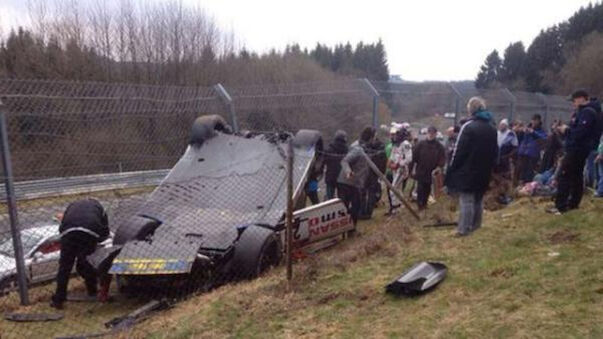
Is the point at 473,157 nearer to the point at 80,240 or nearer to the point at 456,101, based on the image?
the point at 80,240

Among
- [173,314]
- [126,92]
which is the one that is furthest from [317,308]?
[126,92]

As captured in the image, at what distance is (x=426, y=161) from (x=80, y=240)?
18.7 ft

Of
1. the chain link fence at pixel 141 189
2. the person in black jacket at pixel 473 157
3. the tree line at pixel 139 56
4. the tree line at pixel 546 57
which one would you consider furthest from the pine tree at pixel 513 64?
the person in black jacket at pixel 473 157

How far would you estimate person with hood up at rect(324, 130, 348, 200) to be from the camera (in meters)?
10.3

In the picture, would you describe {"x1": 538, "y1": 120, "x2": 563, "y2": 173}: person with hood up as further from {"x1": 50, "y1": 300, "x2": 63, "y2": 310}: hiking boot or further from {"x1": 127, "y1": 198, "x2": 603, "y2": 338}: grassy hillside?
{"x1": 50, "y1": 300, "x2": 63, "y2": 310}: hiking boot

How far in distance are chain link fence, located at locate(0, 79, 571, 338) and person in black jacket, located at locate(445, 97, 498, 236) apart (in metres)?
2.18

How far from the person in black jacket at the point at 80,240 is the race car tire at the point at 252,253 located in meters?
1.56

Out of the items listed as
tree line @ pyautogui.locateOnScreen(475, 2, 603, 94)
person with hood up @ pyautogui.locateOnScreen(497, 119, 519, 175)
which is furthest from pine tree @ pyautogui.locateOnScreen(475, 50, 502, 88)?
person with hood up @ pyautogui.locateOnScreen(497, 119, 519, 175)

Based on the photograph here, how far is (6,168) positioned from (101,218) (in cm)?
123

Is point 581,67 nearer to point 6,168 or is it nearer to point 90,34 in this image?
point 90,34

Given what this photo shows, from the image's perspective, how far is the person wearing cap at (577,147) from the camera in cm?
678

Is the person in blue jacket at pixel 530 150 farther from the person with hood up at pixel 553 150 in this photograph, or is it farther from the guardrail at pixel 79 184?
the guardrail at pixel 79 184

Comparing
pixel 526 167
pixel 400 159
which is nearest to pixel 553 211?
pixel 400 159

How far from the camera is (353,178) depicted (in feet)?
30.7
